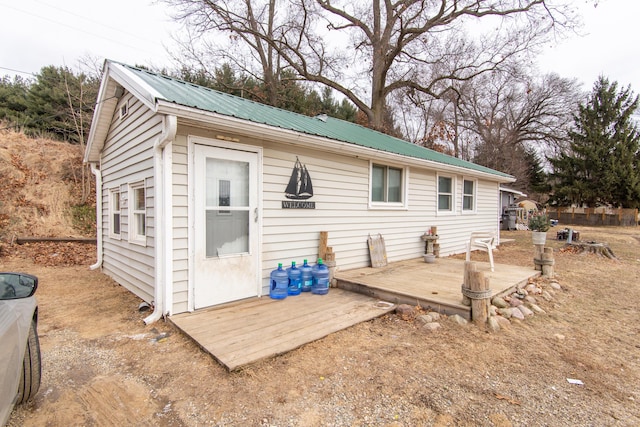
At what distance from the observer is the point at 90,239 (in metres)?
9.34

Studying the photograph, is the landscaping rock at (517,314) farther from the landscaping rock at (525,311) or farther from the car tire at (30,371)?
the car tire at (30,371)

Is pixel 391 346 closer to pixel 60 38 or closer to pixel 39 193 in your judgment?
pixel 39 193

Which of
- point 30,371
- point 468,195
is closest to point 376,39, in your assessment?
point 468,195

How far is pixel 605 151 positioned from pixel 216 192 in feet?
94.8

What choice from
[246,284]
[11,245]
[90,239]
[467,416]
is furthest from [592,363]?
[11,245]

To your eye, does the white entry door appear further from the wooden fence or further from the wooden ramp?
the wooden fence

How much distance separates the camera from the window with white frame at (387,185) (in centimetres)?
653

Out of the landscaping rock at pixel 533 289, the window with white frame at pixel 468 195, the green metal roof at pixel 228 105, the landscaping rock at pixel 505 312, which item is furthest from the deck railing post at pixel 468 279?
the window with white frame at pixel 468 195

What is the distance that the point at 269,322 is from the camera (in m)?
3.57

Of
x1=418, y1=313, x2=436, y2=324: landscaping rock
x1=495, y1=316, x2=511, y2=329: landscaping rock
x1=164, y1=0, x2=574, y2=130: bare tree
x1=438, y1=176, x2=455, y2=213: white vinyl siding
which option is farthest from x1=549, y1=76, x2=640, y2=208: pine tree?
x1=418, y1=313, x2=436, y2=324: landscaping rock

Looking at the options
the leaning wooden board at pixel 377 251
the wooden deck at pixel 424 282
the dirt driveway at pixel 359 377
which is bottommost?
the dirt driveway at pixel 359 377

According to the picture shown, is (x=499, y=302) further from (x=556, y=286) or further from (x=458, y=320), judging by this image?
(x=556, y=286)

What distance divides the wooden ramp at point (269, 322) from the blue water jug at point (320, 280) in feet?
0.40

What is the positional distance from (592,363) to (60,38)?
16.5 meters
